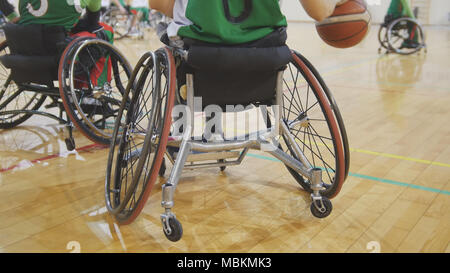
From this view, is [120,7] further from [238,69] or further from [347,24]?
[238,69]

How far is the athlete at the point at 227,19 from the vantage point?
5.42 ft

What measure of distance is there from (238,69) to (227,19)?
0.18m

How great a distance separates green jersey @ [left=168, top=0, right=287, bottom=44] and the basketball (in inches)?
13.7

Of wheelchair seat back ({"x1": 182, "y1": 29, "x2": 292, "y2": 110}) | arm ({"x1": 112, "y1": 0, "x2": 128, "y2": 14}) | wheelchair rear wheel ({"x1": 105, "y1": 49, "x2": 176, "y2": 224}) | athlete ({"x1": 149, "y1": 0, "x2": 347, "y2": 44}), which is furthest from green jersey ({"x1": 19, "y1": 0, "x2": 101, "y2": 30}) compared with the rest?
arm ({"x1": 112, "y1": 0, "x2": 128, "y2": 14})

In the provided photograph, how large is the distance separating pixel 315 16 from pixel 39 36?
1552 mm

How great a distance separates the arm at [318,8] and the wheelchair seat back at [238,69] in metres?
0.13

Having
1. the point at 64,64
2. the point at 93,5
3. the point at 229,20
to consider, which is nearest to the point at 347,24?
the point at 229,20

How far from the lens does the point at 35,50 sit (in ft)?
8.70

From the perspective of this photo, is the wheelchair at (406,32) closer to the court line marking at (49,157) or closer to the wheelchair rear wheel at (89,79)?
the wheelchair rear wheel at (89,79)

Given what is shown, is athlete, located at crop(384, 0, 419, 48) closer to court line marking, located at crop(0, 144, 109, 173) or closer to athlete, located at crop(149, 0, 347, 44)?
court line marking, located at crop(0, 144, 109, 173)

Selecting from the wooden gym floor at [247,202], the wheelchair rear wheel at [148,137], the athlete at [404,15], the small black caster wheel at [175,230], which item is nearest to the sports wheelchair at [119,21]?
the athlete at [404,15]

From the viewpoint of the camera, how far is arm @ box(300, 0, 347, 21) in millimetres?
1772

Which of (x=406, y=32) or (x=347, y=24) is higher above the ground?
(x=347, y=24)

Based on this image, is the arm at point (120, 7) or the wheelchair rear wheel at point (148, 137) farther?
the arm at point (120, 7)
